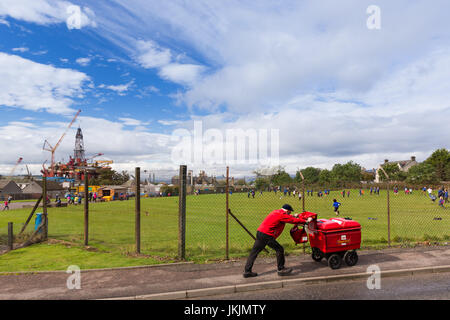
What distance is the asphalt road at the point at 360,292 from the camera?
563cm

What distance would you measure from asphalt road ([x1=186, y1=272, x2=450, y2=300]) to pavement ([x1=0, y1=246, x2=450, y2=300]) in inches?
7.1

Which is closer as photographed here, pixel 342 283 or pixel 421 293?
pixel 421 293

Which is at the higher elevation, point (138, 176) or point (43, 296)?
point (138, 176)

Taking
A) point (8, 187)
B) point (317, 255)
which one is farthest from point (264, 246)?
point (8, 187)

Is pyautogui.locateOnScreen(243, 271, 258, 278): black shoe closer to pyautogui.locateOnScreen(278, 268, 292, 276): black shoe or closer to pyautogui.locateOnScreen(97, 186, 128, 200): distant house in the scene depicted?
pyautogui.locateOnScreen(278, 268, 292, 276): black shoe

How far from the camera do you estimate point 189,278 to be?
6.58m

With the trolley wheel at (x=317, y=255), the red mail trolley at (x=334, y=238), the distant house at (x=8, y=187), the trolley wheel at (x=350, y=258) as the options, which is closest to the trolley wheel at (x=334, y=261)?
the red mail trolley at (x=334, y=238)

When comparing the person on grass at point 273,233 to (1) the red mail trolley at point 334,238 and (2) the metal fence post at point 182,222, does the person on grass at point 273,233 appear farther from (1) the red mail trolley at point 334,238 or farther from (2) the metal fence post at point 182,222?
(2) the metal fence post at point 182,222

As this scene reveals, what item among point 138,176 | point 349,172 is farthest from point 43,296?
point 349,172

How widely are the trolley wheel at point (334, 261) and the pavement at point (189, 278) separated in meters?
0.14

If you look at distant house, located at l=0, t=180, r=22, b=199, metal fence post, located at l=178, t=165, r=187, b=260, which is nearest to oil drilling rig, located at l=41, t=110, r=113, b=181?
distant house, located at l=0, t=180, r=22, b=199

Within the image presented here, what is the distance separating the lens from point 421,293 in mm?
5766
